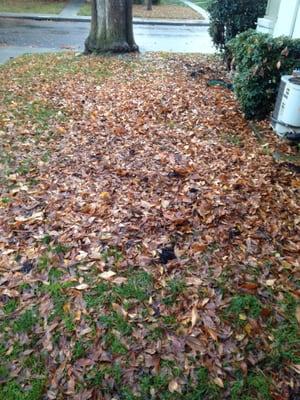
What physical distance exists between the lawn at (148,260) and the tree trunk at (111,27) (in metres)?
4.49

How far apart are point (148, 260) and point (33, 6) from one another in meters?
20.1

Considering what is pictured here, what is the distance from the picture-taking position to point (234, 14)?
8422mm

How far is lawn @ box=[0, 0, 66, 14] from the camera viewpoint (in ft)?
59.4

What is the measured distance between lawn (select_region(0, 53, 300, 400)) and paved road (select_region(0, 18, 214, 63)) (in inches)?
270

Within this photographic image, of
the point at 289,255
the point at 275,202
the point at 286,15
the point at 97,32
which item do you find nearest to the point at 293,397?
the point at 289,255

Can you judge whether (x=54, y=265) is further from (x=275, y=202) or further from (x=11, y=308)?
(x=275, y=202)

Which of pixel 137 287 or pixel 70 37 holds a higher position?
pixel 70 37

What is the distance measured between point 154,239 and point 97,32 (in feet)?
25.2

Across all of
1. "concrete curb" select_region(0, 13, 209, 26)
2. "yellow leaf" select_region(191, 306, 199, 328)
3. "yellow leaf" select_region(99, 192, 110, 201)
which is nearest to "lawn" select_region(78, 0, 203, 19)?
"concrete curb" select_region(0, 13, 209, 26)

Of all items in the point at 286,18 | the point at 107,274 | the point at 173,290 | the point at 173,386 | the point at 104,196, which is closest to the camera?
the point at 173,386

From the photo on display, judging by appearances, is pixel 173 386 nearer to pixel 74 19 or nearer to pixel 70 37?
pixel 70 37

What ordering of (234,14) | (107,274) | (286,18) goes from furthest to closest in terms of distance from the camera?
(234,14), (286,18), (107,274)

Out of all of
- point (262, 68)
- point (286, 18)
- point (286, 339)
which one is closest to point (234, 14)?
point (286, 18)

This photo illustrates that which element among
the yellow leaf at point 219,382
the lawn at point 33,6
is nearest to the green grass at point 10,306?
the yellow leaf at point 219,382
